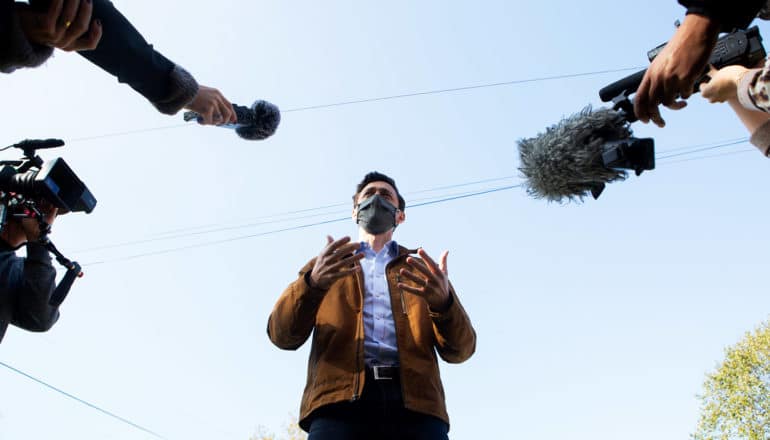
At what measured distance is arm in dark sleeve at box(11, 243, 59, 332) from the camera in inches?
128

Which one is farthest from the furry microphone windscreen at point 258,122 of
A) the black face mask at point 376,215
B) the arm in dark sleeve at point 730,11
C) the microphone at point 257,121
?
the arm in dark sleeve at point 730,11

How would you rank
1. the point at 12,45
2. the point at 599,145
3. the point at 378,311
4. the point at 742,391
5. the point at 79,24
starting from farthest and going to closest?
the point at 742,391
the point at 378,311
the point at 599,145
the point at 79,24
the point at 12,45

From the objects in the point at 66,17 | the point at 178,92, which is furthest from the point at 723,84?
the point at 66,17

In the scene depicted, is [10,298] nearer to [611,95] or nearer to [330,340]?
[330,340]

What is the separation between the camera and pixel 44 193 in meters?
2.98

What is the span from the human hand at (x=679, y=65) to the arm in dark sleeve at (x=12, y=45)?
2366 mm

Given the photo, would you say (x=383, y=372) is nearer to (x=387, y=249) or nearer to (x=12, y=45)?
(x=387, y=249)

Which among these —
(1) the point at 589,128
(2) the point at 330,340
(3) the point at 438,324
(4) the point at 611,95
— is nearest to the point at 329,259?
(2) the point at 330,340

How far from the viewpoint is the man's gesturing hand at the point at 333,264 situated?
293 centimetres

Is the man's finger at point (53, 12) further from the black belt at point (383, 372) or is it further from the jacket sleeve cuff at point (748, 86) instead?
the jacket sleeve cuff at point (748, 86)

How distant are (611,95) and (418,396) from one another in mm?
1806

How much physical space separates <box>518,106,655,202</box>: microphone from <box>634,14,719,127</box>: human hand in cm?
25

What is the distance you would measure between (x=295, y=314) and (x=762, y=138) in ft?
7.52

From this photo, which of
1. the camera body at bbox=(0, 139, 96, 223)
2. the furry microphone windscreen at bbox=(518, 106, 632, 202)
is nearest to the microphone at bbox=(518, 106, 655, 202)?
the furry microphone windscreen at bbox=(518, 106, 632, 202)
